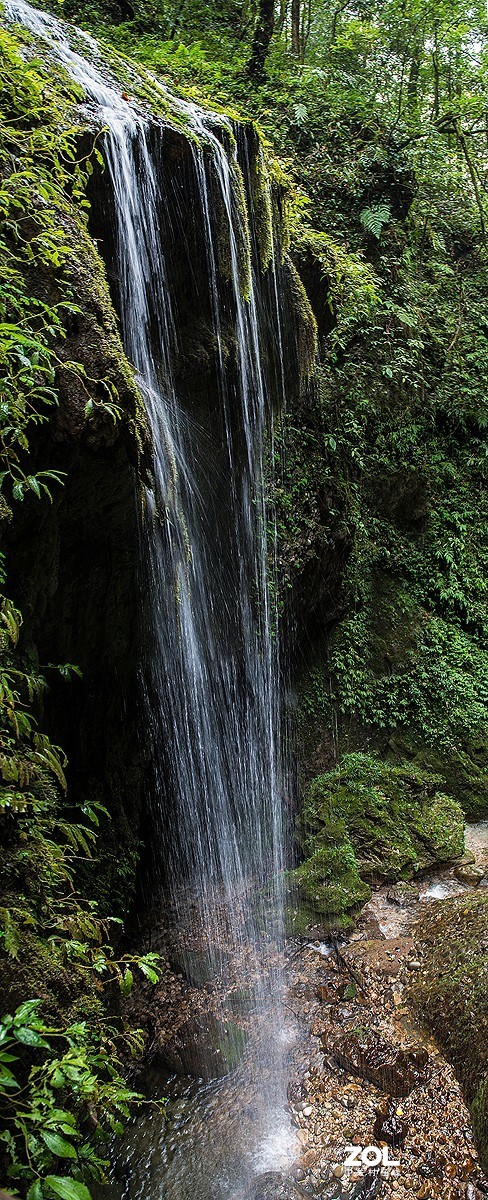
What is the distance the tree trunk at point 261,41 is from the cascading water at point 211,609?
23.9 ft

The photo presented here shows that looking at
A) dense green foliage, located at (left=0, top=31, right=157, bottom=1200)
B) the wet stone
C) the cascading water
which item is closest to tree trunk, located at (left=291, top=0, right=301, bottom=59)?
the cascading water

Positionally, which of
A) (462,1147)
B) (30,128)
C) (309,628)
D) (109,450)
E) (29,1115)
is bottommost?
(462,1147)

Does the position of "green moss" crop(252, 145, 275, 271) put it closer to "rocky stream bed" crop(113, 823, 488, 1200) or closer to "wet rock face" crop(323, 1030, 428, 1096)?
"rocky stream bed" crop(113, 823, 488, 1200)

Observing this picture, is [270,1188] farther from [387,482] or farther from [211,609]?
[387,482]

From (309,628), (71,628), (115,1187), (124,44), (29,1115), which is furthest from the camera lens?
(124,44)

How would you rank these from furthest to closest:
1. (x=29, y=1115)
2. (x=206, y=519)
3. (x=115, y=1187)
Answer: (x=206, y=519) < (x=115, y=1187) < (x=29, y=1115)

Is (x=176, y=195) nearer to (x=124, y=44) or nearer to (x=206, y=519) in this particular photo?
(x=206, y=519)

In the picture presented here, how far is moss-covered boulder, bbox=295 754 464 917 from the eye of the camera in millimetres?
5609

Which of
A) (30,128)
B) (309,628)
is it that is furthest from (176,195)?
(309,628)

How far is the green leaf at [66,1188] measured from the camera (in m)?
1.61

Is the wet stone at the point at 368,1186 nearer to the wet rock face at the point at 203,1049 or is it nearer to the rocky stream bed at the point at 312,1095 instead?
the rocky stream bed at the point at 312,1095

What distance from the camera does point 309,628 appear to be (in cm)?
756

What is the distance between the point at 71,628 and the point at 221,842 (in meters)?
2.98

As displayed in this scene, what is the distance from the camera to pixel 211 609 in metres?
5.73
